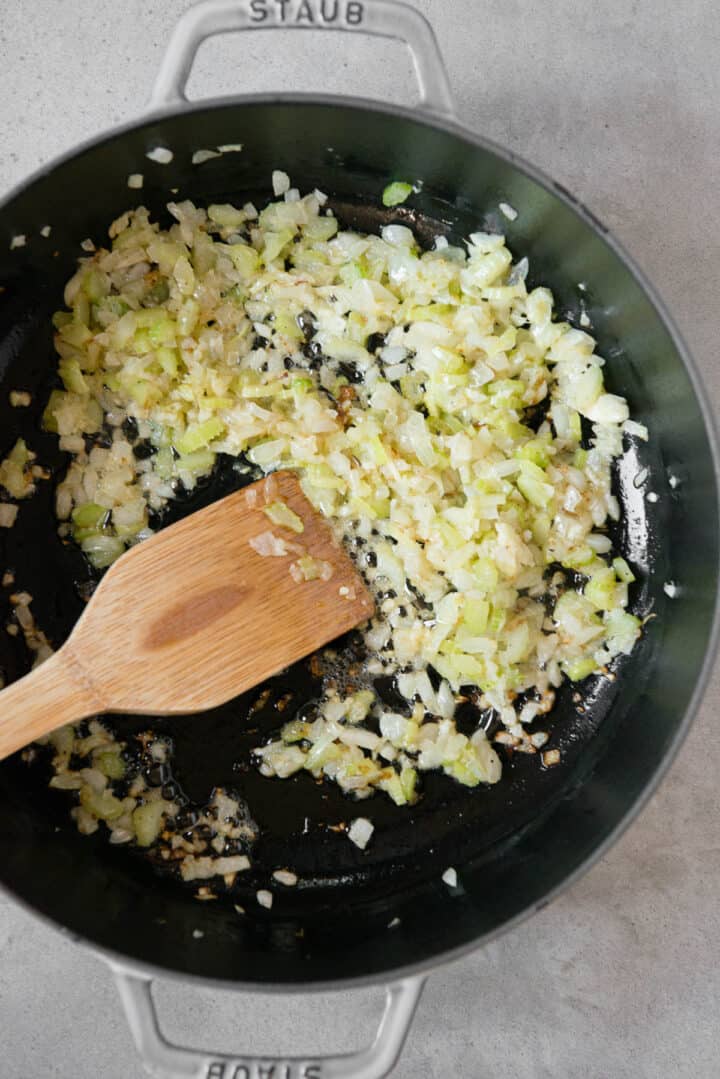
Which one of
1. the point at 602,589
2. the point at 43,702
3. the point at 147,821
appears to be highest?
the point at 602,589

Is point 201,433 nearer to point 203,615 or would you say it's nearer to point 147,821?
point 203,615

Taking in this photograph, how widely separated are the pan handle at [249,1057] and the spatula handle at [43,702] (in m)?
0.37

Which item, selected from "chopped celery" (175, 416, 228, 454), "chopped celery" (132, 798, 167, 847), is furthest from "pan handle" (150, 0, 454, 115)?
"chopped celery" (132, 798, 167, 847)

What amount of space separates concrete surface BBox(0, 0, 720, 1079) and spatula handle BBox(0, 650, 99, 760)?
412mm

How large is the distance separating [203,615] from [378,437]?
16.8 inches

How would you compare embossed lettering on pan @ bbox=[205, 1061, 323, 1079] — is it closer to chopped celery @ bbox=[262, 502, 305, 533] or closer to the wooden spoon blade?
the wooden spoon blade

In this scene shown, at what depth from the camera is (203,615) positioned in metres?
1.50

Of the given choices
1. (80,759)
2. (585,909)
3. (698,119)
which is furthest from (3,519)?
(698,119)

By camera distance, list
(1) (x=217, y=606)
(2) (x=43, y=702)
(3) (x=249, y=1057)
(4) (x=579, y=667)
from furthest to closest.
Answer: (4) (x=579, y=667) → (1) (x=217, y=606) → (2) (x=43, y=702) → (3) (x=249, y=1057)

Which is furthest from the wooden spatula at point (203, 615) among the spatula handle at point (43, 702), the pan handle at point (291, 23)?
the pan handle at point (291, 23)

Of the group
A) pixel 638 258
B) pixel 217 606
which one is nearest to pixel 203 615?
pixel 217 606

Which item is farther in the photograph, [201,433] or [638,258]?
[638,258]

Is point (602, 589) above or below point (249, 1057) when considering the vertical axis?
above

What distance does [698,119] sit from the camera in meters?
1.68
